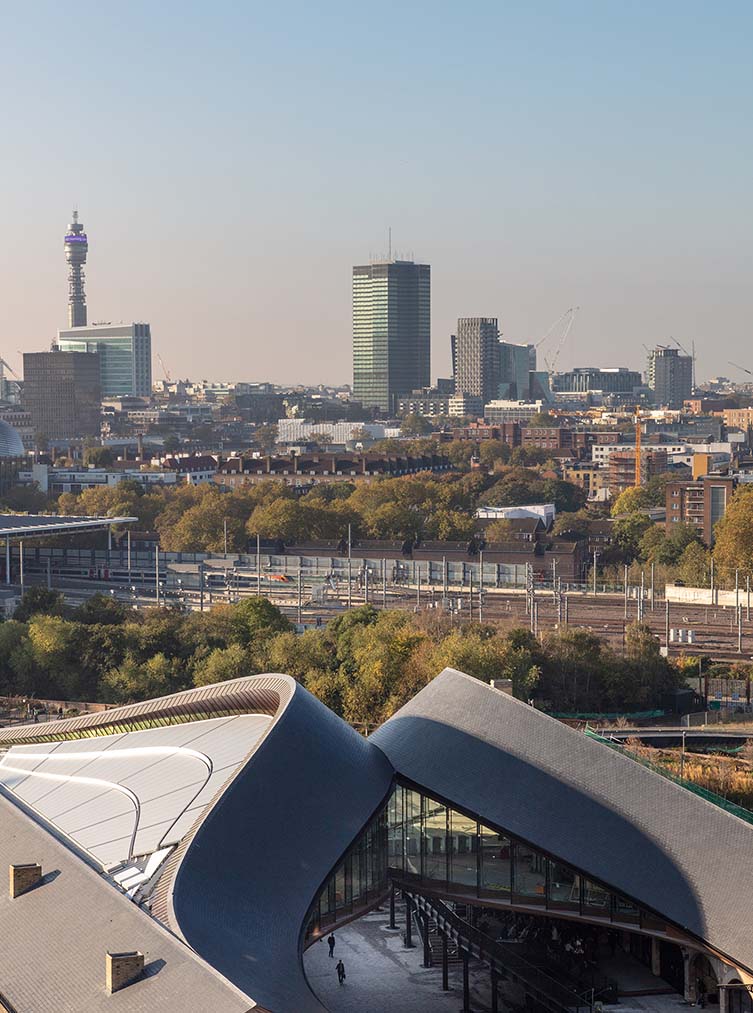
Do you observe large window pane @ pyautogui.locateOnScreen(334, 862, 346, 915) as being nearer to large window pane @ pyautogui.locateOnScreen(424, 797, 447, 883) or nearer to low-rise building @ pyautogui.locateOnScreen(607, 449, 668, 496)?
large window pane @ pyautogui.locateOnScreen(424, 797, 447, 883)

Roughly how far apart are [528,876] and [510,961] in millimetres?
1332

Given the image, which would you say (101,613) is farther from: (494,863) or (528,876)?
(528,876)

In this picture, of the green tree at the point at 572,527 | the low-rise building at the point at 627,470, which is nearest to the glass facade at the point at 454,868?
the green tree at the point at 572,527

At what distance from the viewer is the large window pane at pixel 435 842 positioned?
26234 mm

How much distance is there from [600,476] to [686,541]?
181 feet

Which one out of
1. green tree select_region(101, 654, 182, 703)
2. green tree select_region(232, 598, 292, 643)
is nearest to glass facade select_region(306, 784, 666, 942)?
green tree select_region(101, 654, 182, 703)

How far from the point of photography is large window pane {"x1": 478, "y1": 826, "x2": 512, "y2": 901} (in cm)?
2573

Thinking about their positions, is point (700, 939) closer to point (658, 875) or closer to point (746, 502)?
point (658, 875)

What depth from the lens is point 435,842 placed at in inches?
1035

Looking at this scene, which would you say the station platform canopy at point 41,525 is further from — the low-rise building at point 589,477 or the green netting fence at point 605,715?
the low-rise building at point 589,477

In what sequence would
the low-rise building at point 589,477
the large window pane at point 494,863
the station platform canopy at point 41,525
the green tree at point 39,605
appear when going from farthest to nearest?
the low-rise building at point 589,477
the station platform canopy at point 41,525
the green tree at point 39,605
the large window pane at point 494,863

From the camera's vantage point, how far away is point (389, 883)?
26.2 meters

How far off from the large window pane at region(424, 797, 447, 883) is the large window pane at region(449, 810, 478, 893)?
0.12 m

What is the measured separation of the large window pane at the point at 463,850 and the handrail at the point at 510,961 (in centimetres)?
74
